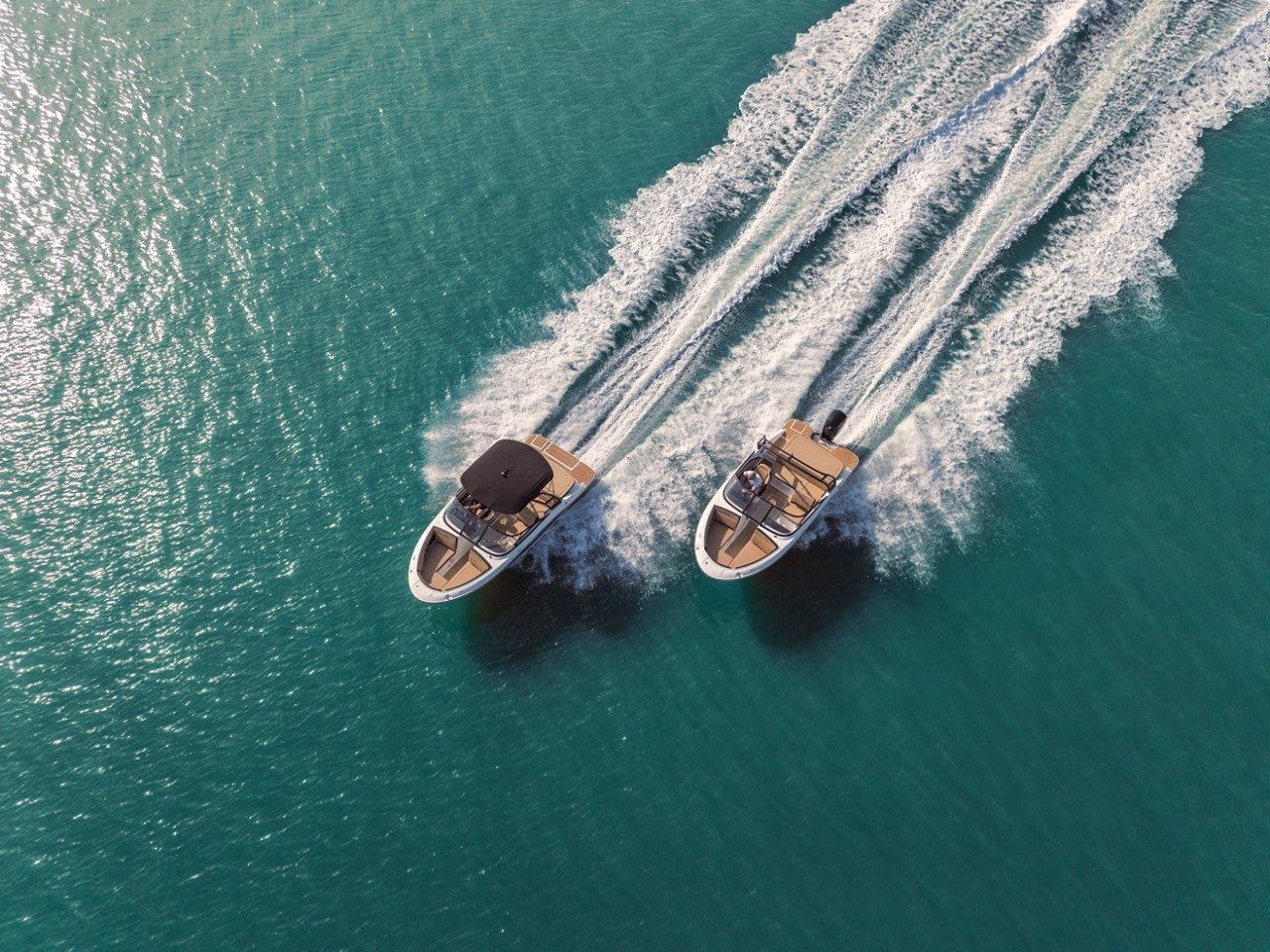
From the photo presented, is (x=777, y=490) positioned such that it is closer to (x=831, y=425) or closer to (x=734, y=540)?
(x=734, y=540)

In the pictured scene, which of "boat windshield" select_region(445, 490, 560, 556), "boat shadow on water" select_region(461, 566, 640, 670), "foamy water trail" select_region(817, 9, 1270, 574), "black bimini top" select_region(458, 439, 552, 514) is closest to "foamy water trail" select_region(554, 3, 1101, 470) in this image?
"black bimini top" select_region(458, 439, 552, 514)

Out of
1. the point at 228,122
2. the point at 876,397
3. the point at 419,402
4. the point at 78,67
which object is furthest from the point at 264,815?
the point at 78,67

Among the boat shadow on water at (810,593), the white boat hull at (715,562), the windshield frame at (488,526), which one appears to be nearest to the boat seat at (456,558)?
the windshield frame at (488,526)

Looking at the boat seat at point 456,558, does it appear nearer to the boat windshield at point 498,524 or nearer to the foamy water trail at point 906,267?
the boat windshield at point 498,524

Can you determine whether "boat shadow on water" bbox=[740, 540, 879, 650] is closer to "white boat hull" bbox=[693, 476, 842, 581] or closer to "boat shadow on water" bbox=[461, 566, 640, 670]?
"white boat hull" bbox=[693, 476, 842, 581]

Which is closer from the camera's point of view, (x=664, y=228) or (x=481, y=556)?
(x=481, y=556)

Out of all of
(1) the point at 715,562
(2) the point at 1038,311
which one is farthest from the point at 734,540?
(2) the point at 1038,311
